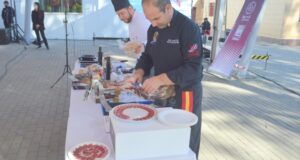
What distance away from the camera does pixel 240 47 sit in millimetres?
6172

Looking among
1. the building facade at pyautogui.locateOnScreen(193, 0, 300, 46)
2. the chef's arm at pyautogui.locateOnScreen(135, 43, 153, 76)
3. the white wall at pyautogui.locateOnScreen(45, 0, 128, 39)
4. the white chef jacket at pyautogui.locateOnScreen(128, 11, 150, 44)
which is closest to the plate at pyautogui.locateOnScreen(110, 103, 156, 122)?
the chef's arm at pyautogui.locateOnScreen(135, 43, 153, 76)

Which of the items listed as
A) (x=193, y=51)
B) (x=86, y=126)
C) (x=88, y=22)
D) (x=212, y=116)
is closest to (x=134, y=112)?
(x=86, y=126)

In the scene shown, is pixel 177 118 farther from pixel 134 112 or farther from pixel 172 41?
pixel 172 41

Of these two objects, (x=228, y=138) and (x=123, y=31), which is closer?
(x=228, y=138)

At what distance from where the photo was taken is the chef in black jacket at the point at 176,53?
5.25 ft

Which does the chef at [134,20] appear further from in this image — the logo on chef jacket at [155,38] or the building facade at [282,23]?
the building facade at [282,23]

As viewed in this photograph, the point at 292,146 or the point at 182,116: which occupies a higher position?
the point at 182,116

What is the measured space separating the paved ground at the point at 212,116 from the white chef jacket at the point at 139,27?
4.65 ft

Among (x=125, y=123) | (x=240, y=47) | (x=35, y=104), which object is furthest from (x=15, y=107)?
(x=240, y=47)

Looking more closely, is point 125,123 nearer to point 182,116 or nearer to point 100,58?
point 182,116

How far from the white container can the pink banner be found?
5183 mm

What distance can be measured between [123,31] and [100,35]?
104 cm

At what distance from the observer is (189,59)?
65.3 inches

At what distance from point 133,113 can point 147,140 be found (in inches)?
7.9
